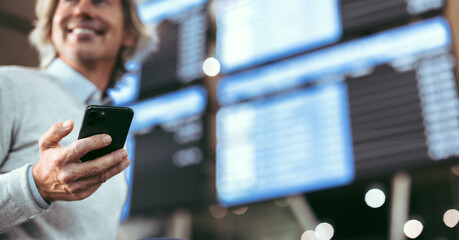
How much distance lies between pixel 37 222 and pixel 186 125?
177 cm

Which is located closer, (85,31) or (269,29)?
(85,31)

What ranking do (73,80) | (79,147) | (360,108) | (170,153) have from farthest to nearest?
1. (170,153)
2. (360,108)
3. (73,80)
4. (79,147)

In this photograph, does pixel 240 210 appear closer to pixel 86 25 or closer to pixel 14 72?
pixel 86 25

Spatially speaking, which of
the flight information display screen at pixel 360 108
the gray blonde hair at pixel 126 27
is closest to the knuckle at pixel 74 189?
the gray blonde hair at pixel 126 27

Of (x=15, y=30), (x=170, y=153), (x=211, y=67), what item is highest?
(x=211, y=67)

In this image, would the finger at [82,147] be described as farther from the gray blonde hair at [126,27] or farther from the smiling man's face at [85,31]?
the gray blonde hair at [126,27]

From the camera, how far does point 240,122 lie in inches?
90.6

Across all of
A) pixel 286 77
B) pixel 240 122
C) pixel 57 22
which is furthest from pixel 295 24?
pixel 57 22

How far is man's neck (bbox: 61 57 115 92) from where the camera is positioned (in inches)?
37.2

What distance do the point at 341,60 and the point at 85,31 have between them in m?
1.37

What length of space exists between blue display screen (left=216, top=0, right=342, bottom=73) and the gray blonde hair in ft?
3.50

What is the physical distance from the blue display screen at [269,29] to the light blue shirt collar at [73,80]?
1396 millimetres

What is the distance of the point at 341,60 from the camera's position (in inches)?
81.6

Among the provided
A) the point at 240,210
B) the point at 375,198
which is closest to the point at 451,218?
the point at 375,198
